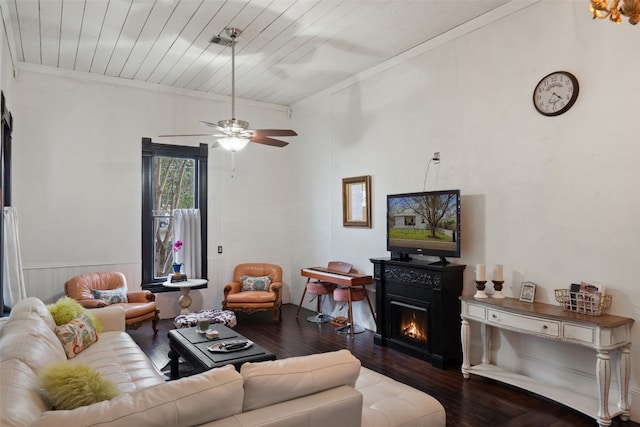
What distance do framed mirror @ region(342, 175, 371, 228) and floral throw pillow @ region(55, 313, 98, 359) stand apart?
337cm

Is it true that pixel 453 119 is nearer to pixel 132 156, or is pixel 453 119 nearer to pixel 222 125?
pixel 222 125

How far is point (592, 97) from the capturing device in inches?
128

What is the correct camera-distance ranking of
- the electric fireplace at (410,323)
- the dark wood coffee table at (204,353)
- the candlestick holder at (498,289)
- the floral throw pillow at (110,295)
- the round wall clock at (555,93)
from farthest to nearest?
the floral throw pillow at (110,295) → the electric fireplace at (410,323) → the candlestick holder at (498,289) → the round wall clock at (555,93) → the dark wood coffee table at (204,353)

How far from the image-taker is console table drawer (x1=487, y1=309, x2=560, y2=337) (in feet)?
10.2

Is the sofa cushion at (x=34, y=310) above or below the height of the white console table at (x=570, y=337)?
above

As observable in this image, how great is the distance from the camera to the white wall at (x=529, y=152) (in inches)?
122

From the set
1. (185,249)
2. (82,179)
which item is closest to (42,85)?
(82,179)

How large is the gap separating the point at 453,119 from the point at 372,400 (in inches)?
122

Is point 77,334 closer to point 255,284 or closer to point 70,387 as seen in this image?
point 70,387

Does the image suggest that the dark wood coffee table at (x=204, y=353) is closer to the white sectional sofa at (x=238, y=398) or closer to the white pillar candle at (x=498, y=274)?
the white sectional sofa at (x=238, y=398)

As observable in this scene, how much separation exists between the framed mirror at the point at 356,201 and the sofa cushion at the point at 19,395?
162 inches

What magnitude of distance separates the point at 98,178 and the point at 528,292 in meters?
5.37

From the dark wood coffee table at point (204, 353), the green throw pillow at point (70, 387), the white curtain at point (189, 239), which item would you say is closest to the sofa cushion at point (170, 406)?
the green throw pillow at point (70, 387)

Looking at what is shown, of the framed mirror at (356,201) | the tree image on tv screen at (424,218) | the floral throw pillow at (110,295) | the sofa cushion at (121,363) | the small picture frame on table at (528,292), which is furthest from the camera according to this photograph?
the framed mirror at (356,201)
